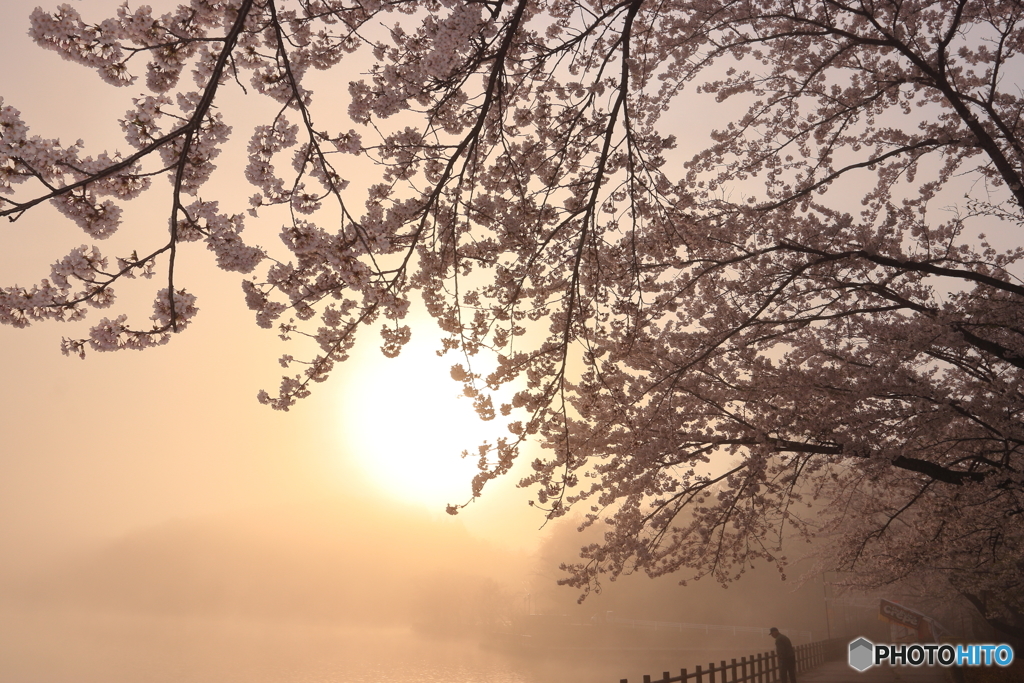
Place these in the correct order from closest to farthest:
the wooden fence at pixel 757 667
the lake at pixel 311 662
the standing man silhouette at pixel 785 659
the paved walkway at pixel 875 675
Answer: the wooden fence at pixel 757 667, the standing man silhouette at pixel 785 659, the paved walkway at pixel 875 675, the lake at pixel 311 662

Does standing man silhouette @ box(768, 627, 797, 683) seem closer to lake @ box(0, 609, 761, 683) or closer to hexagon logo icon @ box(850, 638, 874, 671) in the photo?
hexagon logo icon @ box(850, 638, 874, 671)

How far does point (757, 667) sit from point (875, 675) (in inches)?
239

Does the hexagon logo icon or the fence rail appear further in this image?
the fence rail

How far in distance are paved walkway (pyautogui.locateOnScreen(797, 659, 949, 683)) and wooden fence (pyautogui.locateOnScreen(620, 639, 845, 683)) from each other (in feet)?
1.65

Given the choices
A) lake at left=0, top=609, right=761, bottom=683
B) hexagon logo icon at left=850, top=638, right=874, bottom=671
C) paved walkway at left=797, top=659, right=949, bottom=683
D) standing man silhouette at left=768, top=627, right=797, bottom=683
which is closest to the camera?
standing man silhouette at left=768, top=627, right=797, bottom=683

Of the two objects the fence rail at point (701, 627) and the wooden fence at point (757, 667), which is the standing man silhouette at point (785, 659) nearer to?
the wooden fence at point (757, 667)

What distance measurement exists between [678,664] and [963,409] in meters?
27.1

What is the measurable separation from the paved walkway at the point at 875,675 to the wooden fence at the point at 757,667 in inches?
19.8

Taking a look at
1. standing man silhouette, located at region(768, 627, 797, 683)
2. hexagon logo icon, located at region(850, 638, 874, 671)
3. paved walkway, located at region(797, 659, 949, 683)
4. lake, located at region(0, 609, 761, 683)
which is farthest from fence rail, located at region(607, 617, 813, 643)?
standing man silhouette, located at region(768, 627, 797, 683)

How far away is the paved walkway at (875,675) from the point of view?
1614cm

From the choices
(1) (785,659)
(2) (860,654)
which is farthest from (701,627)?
(1) (785,659)

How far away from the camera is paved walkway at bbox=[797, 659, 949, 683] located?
16.1m

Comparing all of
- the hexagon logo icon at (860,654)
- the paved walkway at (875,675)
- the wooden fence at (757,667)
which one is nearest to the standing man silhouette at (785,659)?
the wooden fence at (757,667)

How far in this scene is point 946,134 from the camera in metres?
7.89
